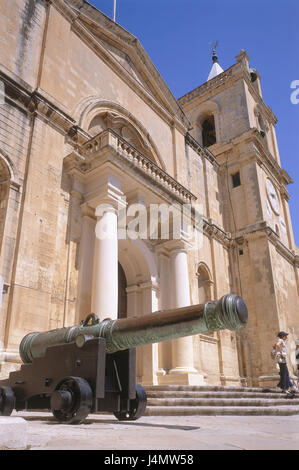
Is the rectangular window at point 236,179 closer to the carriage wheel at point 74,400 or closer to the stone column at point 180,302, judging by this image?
the stone column at point 180,302

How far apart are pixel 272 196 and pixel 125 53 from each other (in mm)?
11714

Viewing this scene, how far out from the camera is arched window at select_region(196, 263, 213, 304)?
16266 millimetres

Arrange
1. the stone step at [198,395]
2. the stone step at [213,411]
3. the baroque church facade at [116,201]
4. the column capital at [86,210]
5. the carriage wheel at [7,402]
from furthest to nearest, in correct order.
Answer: the column capital at [86,210] → the baroque church facade at [116,201] → the stone step at [198,395] → the stone step at [213,411] → the carriage wheel at [7,402]

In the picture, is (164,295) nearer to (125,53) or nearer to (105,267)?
(105,267)

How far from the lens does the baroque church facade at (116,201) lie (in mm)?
8508

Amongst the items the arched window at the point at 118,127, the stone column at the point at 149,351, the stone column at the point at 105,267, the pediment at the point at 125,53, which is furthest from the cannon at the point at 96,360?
the pediment at the point at 125,53

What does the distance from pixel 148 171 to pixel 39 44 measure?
473 cm

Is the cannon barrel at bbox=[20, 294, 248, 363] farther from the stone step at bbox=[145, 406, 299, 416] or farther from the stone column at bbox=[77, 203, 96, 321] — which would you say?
the stone column at bbox=[77, 203, 96, 321]

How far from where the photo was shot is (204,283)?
16.5 meters

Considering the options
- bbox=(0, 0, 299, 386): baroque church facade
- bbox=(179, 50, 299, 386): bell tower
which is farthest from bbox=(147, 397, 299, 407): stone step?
bbox=(179, 50, 299, 386): bell tower

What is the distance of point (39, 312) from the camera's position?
25.8ft
